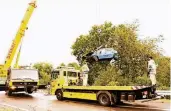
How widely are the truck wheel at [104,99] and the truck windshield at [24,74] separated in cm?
709

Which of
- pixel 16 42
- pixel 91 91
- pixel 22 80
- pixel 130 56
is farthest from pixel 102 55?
pixel 16 42

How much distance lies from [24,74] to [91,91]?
21.6ft

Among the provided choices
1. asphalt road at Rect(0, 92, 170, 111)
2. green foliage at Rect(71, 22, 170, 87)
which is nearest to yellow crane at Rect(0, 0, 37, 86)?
green foliage at Rect(71, 22, 170, 87)

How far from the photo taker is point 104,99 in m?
14.1

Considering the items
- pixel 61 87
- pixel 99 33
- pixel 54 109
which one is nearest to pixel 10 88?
pixel 61 87

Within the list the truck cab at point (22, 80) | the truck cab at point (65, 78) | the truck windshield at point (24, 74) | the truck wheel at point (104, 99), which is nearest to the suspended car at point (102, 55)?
the truck cab at point (65, 78)

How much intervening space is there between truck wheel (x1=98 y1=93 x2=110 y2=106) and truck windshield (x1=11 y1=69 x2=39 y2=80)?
709cm

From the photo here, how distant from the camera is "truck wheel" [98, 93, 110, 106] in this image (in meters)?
13.8

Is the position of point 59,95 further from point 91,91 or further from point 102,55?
point 102,55

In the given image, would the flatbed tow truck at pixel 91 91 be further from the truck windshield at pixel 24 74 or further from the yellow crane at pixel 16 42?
the yellow crane at pixel 16 42

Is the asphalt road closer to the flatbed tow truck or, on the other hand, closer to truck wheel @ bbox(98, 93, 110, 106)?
truck wheel @ bbox(98, 93, 110, 106)

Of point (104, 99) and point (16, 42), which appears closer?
point (104, 99)

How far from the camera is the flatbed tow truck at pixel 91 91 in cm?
1345

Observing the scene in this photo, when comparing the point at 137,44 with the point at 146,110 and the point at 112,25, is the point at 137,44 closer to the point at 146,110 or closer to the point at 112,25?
the point at 146,110
